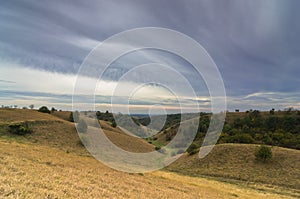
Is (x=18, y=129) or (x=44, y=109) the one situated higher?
(x=44, y=109)

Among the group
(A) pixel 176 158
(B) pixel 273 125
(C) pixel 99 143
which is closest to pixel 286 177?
(A) pixel 176 158

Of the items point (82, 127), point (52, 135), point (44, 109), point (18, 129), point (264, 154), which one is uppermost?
point (44, 109)

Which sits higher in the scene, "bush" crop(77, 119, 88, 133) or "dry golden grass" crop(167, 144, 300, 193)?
"bush" crop(77, 119, 88, 133)

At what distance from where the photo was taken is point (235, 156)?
56.3 meters

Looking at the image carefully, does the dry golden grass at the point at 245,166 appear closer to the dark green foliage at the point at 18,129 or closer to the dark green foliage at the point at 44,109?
the dark green foliage at the point at 18,129

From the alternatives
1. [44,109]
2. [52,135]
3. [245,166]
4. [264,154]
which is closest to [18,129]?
[52,135]

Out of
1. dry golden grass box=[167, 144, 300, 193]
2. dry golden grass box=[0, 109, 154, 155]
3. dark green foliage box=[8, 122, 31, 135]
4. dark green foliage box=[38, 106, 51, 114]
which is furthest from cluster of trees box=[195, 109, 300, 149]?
dark green foliage box=[38, 106, 51, 114]

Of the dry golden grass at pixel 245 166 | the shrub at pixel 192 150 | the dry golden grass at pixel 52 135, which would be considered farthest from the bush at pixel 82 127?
the shrub at pixel 192 150

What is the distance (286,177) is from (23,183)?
158 ft

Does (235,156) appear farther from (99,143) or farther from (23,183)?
(23,183)

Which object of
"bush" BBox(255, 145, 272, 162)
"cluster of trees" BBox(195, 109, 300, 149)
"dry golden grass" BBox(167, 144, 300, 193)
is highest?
"cluster of trees" BBox(195, 109, 300, 149)

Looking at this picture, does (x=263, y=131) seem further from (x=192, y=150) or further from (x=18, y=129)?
(x=18, y=129)

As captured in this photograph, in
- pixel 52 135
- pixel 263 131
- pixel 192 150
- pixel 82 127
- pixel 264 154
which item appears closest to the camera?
pixel 264 154

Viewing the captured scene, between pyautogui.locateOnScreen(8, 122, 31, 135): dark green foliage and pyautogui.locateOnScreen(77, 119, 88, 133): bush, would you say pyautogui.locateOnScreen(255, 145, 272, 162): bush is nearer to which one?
pyautogui.locateOnScreen(77, 119, 88, 133): bush
